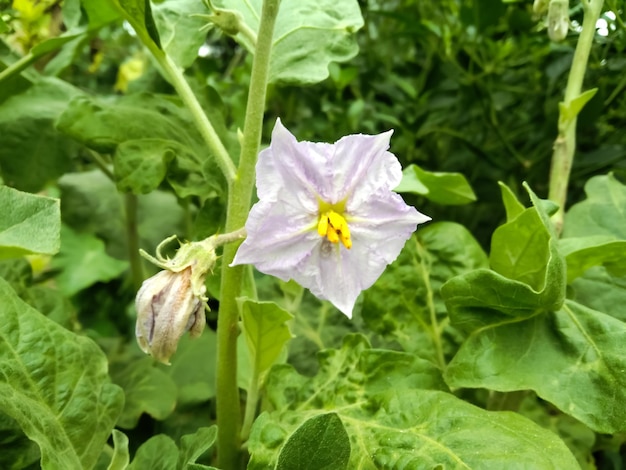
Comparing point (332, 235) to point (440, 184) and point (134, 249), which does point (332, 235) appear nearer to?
point (440, 184)

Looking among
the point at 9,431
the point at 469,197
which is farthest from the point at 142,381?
the point at 469,197

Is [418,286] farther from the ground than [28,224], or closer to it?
closer to it

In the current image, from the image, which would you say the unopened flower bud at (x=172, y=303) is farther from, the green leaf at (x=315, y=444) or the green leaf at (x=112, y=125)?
the green leaf at (x=112, y=125)

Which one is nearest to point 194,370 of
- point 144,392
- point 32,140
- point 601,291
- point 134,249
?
point 144,392

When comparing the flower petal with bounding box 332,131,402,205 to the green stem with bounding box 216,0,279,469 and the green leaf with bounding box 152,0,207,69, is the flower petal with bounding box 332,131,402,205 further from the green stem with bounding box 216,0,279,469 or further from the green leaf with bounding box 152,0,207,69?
the green leaf with bounding box 152,0,207,69

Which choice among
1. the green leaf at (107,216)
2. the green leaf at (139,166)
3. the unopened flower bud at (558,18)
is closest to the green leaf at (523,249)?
the unopened flower bud at (558,18)

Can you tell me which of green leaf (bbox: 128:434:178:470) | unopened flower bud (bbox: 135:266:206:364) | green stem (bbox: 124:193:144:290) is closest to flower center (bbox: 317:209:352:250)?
unopened flower bud (bbox: 135:266:206:364)

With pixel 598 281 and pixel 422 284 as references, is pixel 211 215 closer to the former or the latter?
pixel 422 284
